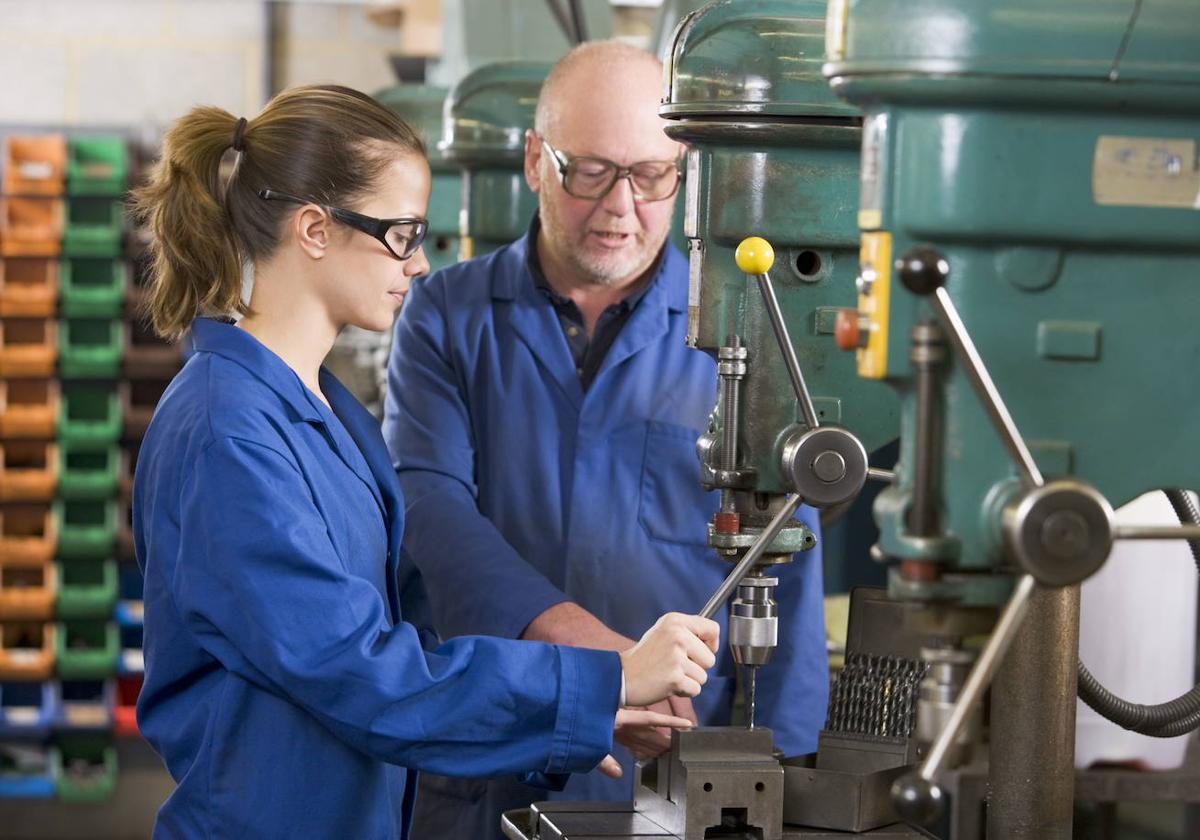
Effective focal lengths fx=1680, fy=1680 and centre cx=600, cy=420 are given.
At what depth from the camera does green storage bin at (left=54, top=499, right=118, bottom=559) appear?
5.42 meters

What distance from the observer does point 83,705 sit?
Result: 5.51 m

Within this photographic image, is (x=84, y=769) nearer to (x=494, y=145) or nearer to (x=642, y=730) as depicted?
(x=494, y=145)

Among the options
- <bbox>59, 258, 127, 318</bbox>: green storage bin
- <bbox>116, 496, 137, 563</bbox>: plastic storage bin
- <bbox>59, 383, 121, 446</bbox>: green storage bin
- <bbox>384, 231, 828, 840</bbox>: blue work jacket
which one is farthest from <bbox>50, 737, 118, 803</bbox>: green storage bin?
<bbox>384, 231, 828, 840</bbox>: blue work jacket

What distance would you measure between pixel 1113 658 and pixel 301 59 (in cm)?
486

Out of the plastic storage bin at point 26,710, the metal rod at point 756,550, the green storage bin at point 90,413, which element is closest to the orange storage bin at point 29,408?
the green storage bin at point 90,413

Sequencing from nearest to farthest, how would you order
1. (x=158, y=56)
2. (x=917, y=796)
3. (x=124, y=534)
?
(x=917, y=796), (x=124, y=534), (x=158, y=56)

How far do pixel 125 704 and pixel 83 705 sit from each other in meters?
0.14

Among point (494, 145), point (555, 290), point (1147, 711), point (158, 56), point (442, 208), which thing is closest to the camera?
point (1147, 711)

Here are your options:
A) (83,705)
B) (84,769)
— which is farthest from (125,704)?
(84,769)

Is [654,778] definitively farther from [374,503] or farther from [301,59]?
[301,59]

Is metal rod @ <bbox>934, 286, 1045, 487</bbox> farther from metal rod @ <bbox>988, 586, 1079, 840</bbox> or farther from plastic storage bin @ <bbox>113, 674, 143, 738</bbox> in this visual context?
plastic storage bin @ <bbox>113, 674, 143, 738</bbox>

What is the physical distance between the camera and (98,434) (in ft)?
17.8

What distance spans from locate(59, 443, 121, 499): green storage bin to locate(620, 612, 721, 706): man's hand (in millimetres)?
4072

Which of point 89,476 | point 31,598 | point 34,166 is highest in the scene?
point 34,166
